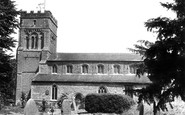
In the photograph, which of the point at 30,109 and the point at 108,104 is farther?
the point at 108,104

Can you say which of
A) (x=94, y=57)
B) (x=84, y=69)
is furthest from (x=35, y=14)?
(x=84, y=69)

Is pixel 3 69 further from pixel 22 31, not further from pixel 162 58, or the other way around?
pixel 22 31

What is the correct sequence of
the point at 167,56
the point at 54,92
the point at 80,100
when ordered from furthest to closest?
the point at 54,92 < the point at 80,100 < the point at 167,56

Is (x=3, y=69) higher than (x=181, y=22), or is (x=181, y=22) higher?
(x=181, y=22)

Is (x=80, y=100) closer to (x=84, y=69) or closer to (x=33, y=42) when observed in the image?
(x=84, y=69)

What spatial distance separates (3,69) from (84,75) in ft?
67.1

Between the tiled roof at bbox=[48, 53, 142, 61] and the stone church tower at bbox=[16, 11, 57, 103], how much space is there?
2041 millimetres

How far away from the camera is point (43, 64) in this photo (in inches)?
1687

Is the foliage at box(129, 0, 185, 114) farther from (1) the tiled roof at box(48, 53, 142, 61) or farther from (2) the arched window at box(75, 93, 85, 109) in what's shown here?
(1) the tiled roof at box(48, 53, 142, 61)

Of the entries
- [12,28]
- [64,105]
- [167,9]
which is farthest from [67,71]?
[167,9]

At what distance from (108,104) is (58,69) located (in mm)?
16141

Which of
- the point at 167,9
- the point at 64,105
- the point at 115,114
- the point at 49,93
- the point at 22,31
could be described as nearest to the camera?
the point at 167,9

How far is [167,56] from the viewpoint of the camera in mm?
7645

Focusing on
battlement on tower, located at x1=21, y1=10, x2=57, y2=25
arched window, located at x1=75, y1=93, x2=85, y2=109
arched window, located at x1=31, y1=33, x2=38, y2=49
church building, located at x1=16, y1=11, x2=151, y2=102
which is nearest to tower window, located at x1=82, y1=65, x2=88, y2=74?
church building, located at x1=16, y1=11, x2=151, y2=102
